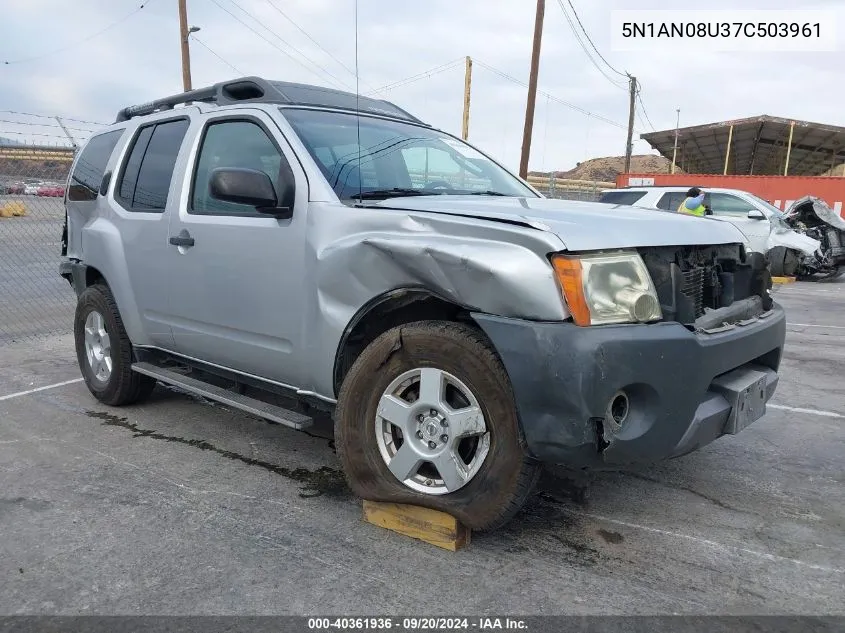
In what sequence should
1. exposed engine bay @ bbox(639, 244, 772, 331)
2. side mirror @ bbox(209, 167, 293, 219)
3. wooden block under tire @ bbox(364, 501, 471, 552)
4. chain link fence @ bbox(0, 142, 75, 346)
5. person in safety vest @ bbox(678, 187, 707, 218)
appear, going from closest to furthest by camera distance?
1. exposed engine bay @ bbox(639, 244, 772, 331)
2. wooden block under tire @ bbox(364, 501, 471, 552)
3. side mirror @ bbox(209, 167, 293, 219)
4. chain link fence @ bbox(0, 142, 75, 346)
5. person in safety vest @ bbox(678, 187, 707, 218)

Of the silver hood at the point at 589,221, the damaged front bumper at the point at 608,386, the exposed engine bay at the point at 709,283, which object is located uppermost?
the silver hood at the point at 589,221

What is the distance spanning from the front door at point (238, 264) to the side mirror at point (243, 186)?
144 millimetres

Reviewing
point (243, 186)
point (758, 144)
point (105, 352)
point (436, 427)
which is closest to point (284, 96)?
point (243, 186)

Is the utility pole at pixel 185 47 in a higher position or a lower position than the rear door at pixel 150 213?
higher

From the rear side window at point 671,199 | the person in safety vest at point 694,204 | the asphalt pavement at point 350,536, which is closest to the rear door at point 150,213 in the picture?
the asphalt pavement at point 350,536

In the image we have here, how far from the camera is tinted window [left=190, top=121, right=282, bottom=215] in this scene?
3.47 metres

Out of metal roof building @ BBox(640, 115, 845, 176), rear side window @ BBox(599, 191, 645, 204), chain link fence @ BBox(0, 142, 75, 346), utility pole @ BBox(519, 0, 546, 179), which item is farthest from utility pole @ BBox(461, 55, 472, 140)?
chain link fence @ BBox(0, 142, 75, 346)

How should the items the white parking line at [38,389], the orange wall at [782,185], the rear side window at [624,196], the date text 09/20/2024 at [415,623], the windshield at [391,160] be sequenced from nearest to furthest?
the date text 09/20/2024 at [415,623] < the windshield at [391,160] < the white parking line at [38,389] < the rear side window at [624,196] < the orange wall at [782,185]

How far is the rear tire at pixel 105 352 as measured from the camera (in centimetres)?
450

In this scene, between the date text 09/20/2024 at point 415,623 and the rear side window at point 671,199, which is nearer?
the date text 09/20/2024 at point 415,623

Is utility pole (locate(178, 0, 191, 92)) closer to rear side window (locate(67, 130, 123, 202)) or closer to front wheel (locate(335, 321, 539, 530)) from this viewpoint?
rear side window (locate(67, 130, 123, 202))

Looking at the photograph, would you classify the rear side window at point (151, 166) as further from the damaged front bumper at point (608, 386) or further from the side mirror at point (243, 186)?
the damaged front bumper at point (608, 386)

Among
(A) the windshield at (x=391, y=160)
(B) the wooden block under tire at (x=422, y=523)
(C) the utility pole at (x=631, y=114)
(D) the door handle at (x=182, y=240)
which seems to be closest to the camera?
(B) the wooden block under tire at (x=422, y=523)

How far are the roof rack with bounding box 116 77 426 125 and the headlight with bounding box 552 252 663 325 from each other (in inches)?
75.5
